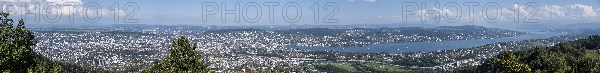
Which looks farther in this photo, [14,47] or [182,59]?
[182,59]

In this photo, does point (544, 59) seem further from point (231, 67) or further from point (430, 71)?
point (231, 67)

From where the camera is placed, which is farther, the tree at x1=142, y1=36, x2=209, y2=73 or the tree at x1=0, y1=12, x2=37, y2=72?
the tree at x1=142, y1=36, x2=209, y2=73

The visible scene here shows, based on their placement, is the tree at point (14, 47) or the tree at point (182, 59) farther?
the tree at point (182, 59)

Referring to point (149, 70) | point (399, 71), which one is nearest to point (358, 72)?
point (399, 71)
